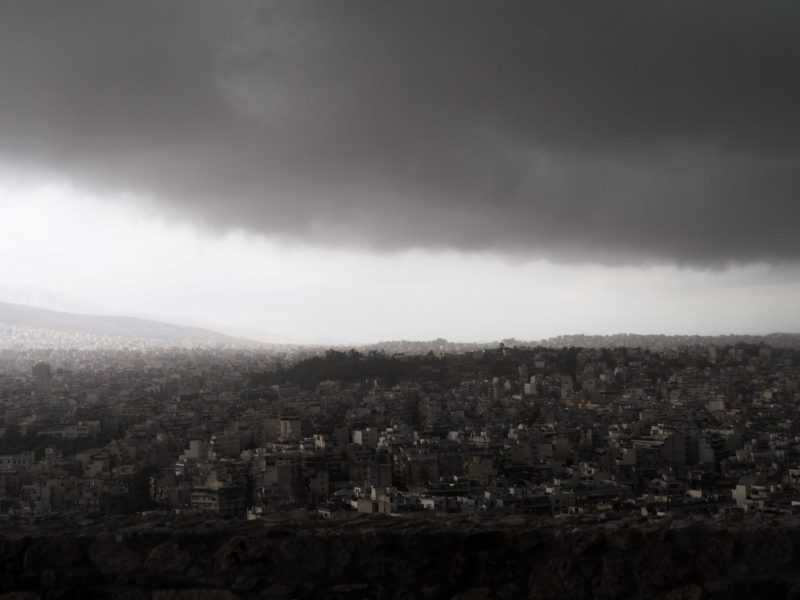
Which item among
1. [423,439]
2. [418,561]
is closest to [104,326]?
[423,439]

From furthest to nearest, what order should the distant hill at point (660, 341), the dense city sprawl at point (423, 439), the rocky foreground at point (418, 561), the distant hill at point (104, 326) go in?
1. the distant hill at point (104, 326)
2. the distant hill at point (660, 341)
3. the dense city sprawl at point (423, 439)
4. the rocky foreground at point (418, 561)

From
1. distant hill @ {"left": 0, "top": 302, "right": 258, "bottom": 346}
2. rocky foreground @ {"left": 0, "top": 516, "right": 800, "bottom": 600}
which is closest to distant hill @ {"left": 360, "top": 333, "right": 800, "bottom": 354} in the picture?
rocky foreground @ {"left": 0, "top": 516, "right": 800, "bottom": 600}

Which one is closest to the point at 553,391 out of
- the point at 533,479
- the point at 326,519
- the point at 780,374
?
the point at 780,374

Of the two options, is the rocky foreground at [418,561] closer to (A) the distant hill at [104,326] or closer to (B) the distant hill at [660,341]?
(B) the distant hill at [660,341]

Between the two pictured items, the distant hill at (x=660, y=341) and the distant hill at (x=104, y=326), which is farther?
the distant hill at (x=104, y=326)

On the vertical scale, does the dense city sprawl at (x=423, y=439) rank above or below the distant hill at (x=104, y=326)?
below

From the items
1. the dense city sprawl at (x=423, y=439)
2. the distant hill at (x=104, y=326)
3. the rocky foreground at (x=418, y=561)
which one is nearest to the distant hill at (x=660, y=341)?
the dense city sprawl at (x=423, y=439)

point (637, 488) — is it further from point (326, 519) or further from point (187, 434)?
point (187, 434)

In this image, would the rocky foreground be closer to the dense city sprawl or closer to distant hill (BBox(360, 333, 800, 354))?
the dense city sprawl
